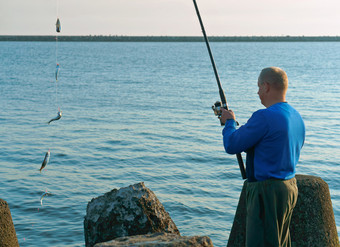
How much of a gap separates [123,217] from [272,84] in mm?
2136

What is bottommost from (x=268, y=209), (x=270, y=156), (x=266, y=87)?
(x=268, y=209)

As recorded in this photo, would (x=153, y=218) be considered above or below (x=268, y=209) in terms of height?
below

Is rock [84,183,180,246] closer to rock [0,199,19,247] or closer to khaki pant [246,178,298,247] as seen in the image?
rock [0,199,19,247]

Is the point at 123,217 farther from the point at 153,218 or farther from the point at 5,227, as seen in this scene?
the point at 5,227

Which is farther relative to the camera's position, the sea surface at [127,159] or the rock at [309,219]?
the sea surface at [127,159]

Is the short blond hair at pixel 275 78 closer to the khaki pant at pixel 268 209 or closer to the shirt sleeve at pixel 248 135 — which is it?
the shirt sleeve at pixel 248 135

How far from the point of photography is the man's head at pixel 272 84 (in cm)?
359

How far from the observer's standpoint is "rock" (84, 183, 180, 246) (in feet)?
16.0

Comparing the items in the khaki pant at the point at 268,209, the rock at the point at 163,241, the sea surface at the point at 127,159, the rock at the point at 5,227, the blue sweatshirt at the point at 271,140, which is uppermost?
the blue sweatshirt at the point at 271,140

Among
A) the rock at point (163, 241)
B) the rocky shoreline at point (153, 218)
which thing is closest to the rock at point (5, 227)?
the rocky shoreline at point (153, 218)

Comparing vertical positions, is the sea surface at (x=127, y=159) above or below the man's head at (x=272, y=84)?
below

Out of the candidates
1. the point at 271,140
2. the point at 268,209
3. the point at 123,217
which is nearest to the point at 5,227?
the point at 123,217

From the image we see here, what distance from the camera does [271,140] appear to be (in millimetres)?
3496

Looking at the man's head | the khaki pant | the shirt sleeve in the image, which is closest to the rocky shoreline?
the khaki pant
